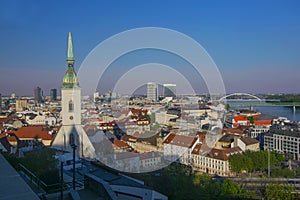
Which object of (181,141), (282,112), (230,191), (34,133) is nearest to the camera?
(230,191)

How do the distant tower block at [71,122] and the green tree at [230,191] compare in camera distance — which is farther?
the distant tower block at [71,122]

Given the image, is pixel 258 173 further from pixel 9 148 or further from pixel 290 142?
pixel 9 148

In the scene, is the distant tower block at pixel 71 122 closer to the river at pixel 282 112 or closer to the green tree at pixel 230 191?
the green tree at pixel 230 191

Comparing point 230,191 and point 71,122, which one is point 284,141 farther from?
point 71,122

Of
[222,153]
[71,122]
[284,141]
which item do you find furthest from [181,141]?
[71,122]

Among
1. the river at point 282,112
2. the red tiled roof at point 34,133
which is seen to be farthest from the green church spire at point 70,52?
the river at point 282,112

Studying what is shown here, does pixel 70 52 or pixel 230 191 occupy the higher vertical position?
pixel 70 52

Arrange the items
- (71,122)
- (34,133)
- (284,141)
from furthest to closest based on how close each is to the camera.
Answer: (284,141)
(34,133)
(71,122)

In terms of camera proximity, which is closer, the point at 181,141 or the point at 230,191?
the point at 230,191

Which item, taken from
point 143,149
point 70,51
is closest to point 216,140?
point 143,149
